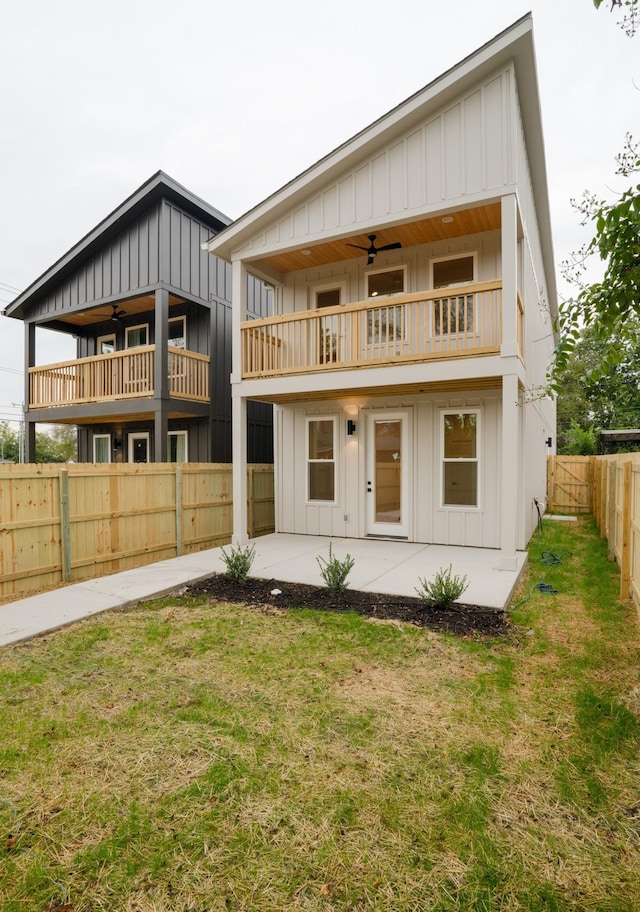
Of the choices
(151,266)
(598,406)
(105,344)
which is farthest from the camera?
(598,406)

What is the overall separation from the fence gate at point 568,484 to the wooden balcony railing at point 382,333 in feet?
30.6

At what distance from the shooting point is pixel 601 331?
6.81 ft

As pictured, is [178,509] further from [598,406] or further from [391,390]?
[598,406]

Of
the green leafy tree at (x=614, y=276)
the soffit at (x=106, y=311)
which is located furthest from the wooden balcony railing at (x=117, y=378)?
the green leafy tree at (x=614, y=276)

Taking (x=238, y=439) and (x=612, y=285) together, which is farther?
(x=238, y=439)

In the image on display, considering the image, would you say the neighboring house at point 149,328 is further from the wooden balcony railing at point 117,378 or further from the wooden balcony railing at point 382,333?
the wooden balcony railing at point 382,333

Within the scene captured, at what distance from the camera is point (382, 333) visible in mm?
8477

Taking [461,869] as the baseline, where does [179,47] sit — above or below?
above

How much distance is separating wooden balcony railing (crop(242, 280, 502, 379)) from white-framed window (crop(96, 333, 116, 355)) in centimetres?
740

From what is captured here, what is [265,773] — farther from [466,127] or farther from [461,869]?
[466,127]

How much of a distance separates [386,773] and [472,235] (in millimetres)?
8163

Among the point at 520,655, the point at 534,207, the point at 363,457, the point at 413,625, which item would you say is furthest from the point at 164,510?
the point at 534,207

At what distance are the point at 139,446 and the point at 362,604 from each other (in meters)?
10.6

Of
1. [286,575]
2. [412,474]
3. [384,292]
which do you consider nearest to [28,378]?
[384,292]
